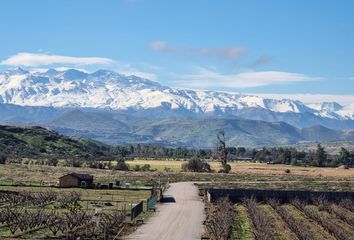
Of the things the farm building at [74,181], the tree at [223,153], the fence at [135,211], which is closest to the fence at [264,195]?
the fence at [135,211]

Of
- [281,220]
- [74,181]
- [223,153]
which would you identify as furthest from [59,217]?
[223,153]

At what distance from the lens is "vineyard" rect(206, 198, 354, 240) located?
51.6 meters

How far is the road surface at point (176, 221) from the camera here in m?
51.0

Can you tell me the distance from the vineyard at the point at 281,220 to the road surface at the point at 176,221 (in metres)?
1.34

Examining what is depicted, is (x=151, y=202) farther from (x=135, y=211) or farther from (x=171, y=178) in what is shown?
(x=171, y=178)

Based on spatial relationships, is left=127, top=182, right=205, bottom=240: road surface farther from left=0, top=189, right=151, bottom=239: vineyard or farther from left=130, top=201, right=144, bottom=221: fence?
left=0, top=189, right=151, bottom=239: vineyard

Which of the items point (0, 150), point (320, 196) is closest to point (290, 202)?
point (320, 196)

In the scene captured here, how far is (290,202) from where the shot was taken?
264 feet

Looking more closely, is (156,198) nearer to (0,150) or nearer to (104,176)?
(104,176)

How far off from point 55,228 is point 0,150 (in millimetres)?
141284

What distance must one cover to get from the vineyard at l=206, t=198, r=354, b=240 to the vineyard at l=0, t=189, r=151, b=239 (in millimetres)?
8519

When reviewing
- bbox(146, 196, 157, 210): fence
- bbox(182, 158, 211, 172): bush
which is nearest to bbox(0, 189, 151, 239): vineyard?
bbox(146, 196, 157, 210): fence

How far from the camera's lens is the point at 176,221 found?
60.0 m

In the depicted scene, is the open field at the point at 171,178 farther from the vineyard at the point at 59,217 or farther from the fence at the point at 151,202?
the fence at the point at 151,202
